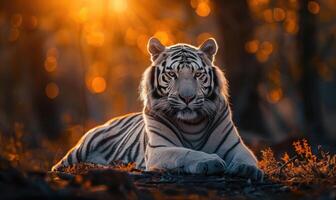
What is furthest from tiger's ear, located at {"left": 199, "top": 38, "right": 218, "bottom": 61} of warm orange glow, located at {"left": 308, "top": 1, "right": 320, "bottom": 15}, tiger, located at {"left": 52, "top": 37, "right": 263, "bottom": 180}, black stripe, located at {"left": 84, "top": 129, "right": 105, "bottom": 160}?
warm orange glow, located at {"left": 308, "top": 1, "right": 320, "bottom": 15}

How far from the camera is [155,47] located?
914 cm

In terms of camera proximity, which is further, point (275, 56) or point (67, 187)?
point (275, 56)

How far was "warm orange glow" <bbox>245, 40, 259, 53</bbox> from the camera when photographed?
1858 cm

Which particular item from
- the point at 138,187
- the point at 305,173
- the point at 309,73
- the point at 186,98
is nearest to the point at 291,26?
the point at 309,73

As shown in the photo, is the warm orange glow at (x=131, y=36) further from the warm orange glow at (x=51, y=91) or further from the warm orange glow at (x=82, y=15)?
the warm orange glow at (x=51, y=91)

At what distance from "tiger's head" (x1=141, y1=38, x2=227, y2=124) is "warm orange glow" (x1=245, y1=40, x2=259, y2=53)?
31.4ft

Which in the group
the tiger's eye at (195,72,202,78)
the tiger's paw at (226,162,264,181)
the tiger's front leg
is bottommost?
the tiger's paw at (226,162,264,181)

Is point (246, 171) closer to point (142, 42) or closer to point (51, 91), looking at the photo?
point (142, 42)

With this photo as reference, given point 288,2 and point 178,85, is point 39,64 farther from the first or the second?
point 178,85

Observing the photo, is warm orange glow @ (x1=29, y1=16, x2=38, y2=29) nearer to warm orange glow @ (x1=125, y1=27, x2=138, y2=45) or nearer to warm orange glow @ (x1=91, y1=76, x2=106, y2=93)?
warm orange glow @ (x1=125, y1=27, x2=138, y2=45)

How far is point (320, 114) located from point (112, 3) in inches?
241

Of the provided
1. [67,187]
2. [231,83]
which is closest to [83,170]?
[67,187]

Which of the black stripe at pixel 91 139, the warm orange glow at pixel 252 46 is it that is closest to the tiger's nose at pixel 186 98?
the black stripe at pixel 91 139

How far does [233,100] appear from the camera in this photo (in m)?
19.1
